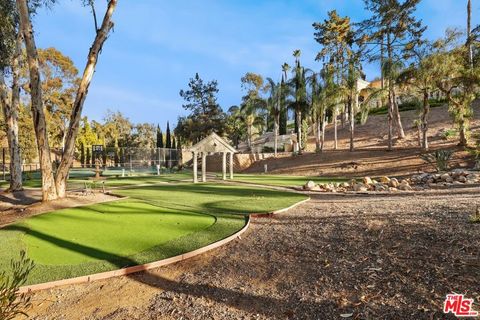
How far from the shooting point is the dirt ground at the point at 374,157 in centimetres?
2027

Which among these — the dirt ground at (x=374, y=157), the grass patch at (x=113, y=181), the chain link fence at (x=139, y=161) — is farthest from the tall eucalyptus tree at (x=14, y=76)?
the dirt ground at (x=374, y=157)

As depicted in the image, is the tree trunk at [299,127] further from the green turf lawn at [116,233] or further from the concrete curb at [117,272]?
the concrete curb at [117,272]

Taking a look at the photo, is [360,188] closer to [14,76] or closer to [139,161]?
[14,76]

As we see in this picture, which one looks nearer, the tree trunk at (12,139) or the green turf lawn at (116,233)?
the green turf lawn at (116,233)

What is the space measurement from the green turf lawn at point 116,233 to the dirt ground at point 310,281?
0.48 meters

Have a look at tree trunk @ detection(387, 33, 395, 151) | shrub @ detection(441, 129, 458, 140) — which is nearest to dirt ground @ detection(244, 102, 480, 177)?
shrub @ detection(441, 129, 458, 140)

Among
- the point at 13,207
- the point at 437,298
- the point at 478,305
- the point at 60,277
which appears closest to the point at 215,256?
the point at 60,277

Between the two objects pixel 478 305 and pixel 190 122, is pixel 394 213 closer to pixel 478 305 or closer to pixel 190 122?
pixel 478 305

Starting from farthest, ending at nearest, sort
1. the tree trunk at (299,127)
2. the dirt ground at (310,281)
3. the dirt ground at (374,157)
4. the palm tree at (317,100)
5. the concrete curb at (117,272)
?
1. the tree trunk at (299,127)
2. the palm tree at (317,100)
3. the dirt ground at (374,157)
4. the concrete curb at (117,272)
5. the dirt ground at (310,281)

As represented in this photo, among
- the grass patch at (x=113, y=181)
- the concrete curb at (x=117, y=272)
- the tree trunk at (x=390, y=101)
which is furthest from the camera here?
the tree trunk at (x=390, y=101)

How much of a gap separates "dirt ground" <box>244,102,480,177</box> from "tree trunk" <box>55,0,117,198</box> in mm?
16542

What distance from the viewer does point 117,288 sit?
14.1 ft

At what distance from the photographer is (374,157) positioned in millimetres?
23281

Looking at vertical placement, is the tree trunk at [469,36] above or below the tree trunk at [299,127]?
above
